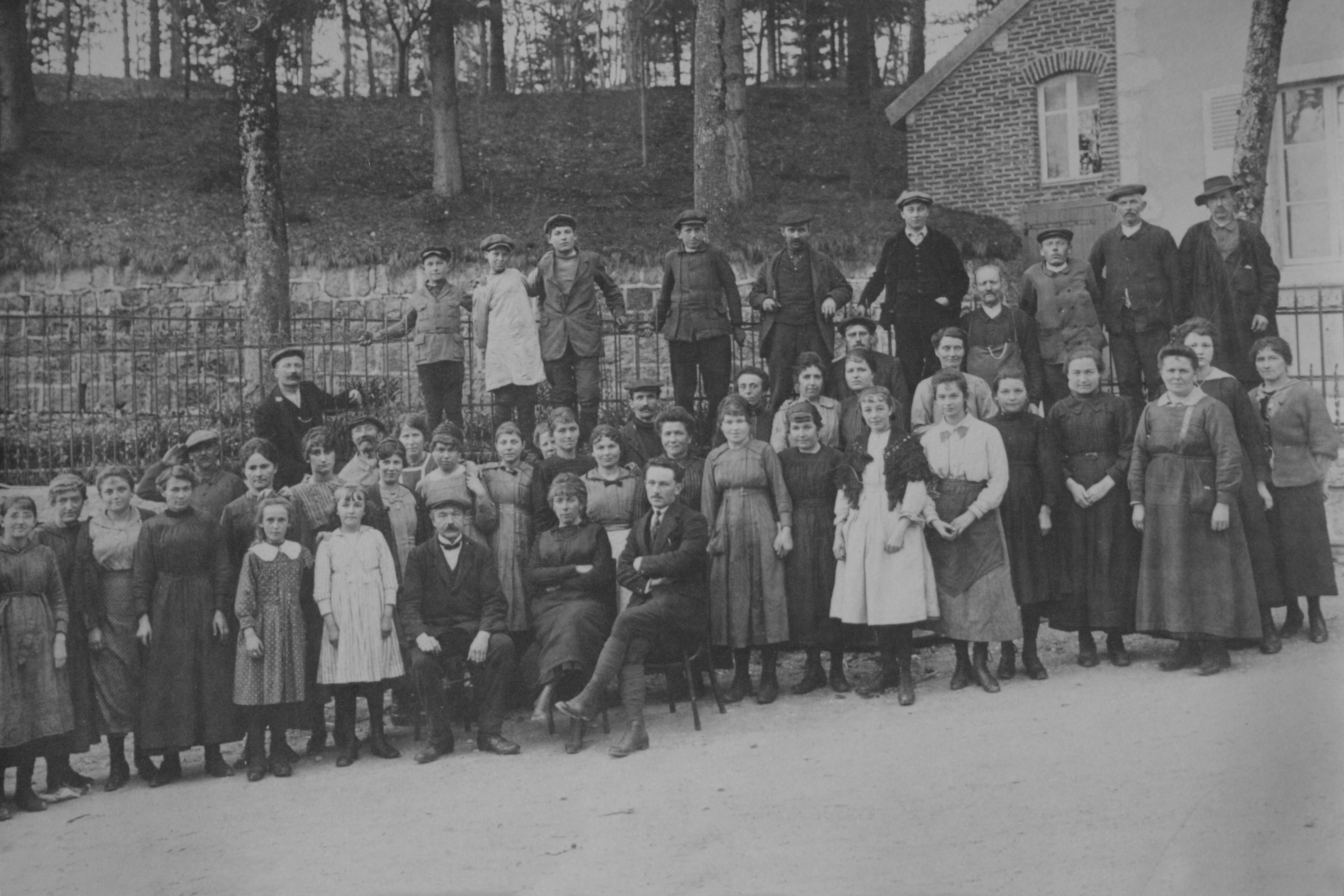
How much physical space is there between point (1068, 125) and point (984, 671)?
1228cm

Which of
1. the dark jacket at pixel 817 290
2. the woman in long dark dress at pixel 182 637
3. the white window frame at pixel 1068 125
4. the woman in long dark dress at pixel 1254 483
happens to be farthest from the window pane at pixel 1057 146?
the woman in long dark dress at pixel 182 637

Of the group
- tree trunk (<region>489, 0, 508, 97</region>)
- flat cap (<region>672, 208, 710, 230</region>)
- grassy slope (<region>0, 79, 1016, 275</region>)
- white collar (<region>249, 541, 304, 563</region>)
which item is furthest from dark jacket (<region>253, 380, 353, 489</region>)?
tree trunk (<region>489, 0, 508, 97</region>)

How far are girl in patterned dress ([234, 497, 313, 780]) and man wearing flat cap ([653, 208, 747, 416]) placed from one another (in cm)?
331

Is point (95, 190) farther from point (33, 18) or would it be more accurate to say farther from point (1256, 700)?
point (1256, 700)

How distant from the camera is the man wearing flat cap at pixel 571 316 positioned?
28.7ft

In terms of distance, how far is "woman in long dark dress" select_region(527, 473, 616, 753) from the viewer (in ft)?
20.7

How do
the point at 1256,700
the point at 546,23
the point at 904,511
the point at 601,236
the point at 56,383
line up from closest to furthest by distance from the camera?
the point at 1256,700 < the point at 904,511 < the point at 56,383 < the point at 601,236 < the point at 546,23

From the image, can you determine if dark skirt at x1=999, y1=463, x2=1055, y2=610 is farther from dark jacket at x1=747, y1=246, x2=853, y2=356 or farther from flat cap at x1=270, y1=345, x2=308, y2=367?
flat cap at x1=270, y1=345, x2=308, y2=367

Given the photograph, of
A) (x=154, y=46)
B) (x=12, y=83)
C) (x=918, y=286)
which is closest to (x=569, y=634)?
(x=918, y=286)

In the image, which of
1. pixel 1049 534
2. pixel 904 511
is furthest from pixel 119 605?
pixel 1049 534

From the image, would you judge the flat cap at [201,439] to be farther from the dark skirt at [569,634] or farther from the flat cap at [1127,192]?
the flat cap at [1127,192]

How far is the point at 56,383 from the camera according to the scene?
13516 mm

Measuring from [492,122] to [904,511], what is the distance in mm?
18396

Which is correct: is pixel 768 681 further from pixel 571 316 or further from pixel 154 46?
pixel 154 46
